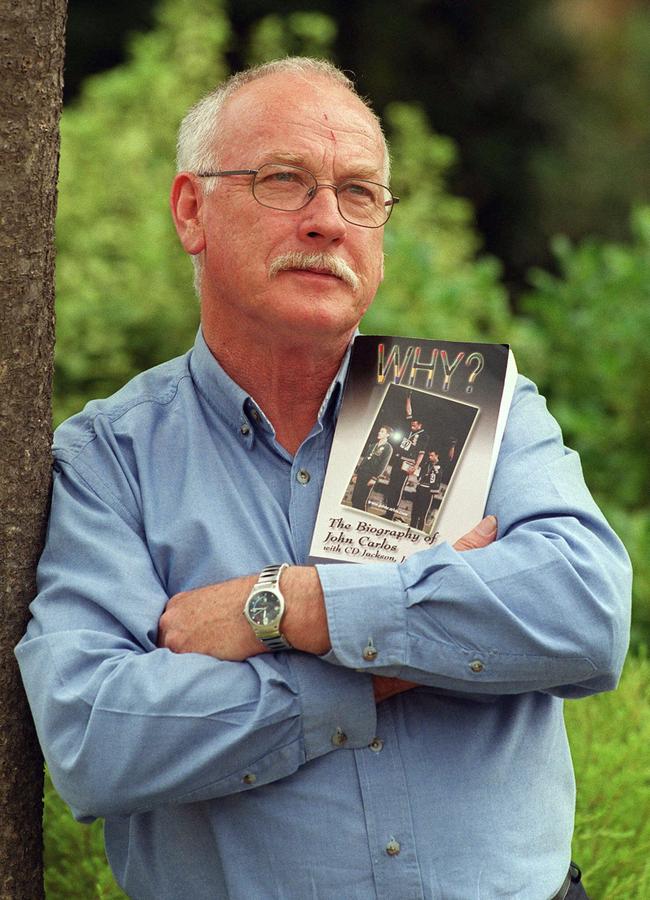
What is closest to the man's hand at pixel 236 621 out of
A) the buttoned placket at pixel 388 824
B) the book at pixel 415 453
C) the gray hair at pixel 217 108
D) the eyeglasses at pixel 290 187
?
the buttoned placket at pixel 388 824

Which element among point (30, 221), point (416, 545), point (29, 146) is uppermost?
point (29, 146)

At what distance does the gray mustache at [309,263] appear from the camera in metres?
2.12

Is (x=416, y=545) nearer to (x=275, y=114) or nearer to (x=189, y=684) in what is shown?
(x=189, y=684)

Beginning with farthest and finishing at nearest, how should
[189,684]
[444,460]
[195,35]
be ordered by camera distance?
[195,35] → [444,460] → [189,684]

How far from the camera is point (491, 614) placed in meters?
1.80

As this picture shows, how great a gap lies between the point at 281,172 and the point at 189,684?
96cm

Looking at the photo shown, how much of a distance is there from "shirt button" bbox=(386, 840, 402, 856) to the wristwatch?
0.36m

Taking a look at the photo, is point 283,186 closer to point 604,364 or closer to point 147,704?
point 147,704

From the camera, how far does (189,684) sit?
179cm

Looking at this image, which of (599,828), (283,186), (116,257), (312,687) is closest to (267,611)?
(312,687)

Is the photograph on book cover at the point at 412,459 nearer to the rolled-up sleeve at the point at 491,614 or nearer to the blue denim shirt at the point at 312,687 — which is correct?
the blue denim shirt at the point at 312,687

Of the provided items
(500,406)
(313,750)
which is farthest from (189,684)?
(500,406)

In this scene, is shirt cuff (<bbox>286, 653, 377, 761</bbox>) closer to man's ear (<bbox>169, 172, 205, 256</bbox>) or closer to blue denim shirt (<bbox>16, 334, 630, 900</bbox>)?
blue denim shirt (<bbox>16, 334, 630, 900</bbox>)

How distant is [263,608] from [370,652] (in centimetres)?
18
